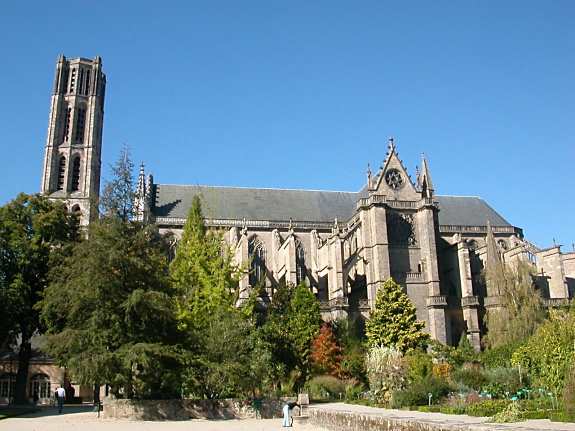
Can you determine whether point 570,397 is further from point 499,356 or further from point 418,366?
point 499,356

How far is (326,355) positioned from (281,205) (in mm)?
23237

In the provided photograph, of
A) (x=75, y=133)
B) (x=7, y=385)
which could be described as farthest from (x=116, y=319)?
(x=75, y=133)

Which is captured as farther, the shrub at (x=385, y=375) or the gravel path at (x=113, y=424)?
the shrub at (x=385, y=375)

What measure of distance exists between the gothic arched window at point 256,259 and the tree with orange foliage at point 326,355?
48.3 ft

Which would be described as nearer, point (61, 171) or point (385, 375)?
point (385, 375)

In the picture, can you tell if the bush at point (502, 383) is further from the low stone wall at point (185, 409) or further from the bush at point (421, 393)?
the low stone wall at point (185, 409)

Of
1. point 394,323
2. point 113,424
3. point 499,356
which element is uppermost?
point 394,323

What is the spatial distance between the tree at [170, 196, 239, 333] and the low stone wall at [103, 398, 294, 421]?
523 centimetres

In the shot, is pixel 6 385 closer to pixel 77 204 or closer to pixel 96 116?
pixel 77 204

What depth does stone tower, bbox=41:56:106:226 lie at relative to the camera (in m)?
55.9

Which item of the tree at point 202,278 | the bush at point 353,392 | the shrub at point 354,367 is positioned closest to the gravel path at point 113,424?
the bush at point 353,392

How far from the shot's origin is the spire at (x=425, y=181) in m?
47.5

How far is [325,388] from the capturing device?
104 ft

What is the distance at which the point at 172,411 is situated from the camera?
24094 millimetres
